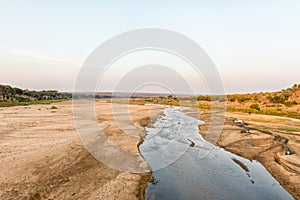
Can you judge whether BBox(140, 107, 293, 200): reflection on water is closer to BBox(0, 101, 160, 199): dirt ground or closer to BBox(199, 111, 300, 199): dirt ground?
BBox(199, 111, 300, 199): dirt ground

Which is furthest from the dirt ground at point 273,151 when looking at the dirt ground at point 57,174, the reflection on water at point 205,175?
the dirt ground at point 57,174

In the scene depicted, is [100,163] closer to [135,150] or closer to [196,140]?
[135,150]

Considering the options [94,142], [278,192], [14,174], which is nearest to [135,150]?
[94,142]

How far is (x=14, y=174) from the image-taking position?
10312 mm

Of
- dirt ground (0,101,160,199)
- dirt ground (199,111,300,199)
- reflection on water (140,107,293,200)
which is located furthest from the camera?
dirt ground (199,111,300,199)

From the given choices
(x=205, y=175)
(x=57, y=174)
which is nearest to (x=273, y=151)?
(x=205, y=175)

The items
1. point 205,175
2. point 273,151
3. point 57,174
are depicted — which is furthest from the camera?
point 273,151

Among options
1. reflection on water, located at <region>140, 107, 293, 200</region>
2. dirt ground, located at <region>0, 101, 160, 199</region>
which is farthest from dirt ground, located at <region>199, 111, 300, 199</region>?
dirt ground, located at <region>0, 101, 160, 199</region>

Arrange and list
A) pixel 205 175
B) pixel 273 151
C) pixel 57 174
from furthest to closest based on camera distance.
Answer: pixel 273 151, pixel 205 175, pixel 57 174

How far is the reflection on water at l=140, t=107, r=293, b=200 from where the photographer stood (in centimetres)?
1048

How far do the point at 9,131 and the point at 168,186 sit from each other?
57.4 feet

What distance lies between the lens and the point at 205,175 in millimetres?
12922

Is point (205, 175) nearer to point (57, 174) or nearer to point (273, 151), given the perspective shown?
point (273, 151)

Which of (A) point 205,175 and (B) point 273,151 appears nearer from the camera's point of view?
(A) point 205,175
